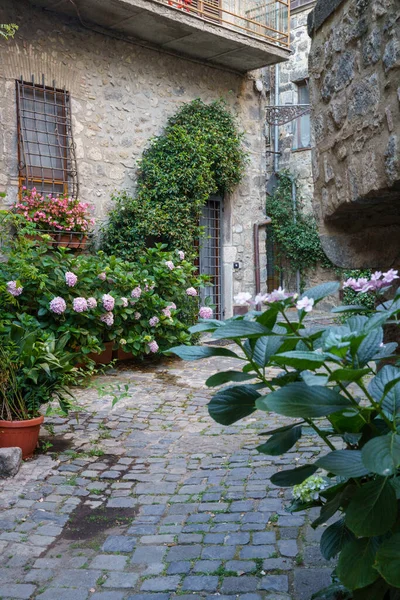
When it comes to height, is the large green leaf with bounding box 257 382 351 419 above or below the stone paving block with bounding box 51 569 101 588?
above

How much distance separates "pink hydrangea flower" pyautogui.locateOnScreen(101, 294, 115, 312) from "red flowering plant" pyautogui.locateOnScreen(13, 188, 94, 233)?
66.0 inches

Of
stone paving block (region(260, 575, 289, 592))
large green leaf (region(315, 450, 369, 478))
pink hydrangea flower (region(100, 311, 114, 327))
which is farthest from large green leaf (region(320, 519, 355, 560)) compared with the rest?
pink hydrangea flower (region(100, 311, 114, 327))

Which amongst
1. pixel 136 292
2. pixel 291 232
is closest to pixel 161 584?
pixel 136 292

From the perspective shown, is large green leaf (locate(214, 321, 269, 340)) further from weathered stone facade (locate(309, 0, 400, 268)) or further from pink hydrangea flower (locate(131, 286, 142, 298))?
pink hydrangea flower (locate(131, 286, 142, 298))

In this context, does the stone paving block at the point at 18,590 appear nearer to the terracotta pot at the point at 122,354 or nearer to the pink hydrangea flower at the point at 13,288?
the pink hydrangea flower at the point at 13,288

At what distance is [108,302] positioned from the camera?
595 centimetres

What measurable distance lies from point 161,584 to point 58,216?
567cm

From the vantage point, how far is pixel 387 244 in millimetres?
2604

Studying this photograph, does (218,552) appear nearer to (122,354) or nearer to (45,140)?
(122,354)

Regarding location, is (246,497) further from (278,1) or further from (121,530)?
(278,1)

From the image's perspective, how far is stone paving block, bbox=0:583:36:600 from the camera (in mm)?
2293

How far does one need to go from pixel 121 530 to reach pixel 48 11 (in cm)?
680

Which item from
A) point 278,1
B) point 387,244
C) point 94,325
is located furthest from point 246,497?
point 278,1

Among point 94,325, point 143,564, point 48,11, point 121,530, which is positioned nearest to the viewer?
point 143,564
